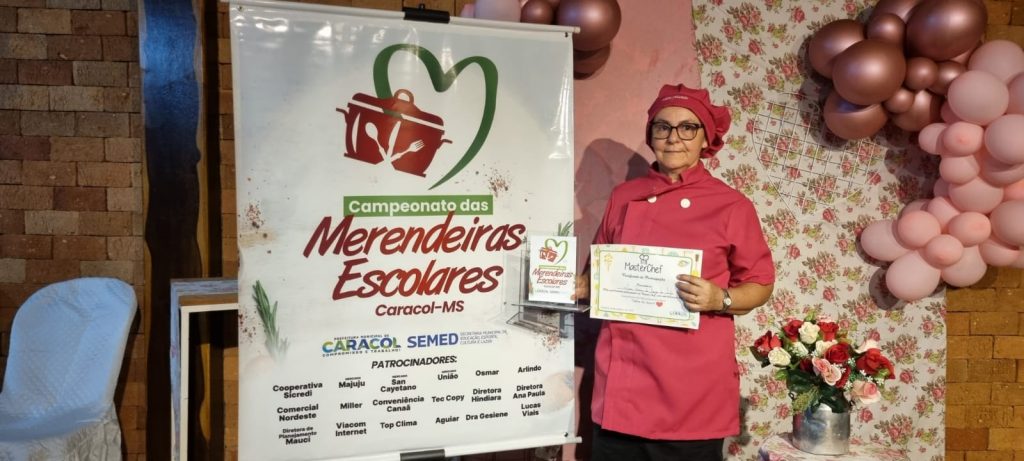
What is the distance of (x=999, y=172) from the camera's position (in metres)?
2.62

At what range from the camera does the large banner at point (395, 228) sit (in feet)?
6.78

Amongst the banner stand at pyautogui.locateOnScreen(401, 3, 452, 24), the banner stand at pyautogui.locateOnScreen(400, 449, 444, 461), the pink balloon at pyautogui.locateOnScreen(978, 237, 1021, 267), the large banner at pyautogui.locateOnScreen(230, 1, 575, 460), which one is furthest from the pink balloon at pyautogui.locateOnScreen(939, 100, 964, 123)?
the banner stand at pyautogui.locateOnScreen(400, 449, 444, 461)

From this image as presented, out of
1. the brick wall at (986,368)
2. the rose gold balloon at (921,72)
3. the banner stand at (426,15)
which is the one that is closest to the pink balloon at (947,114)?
the rose gold balloon at (921,72)

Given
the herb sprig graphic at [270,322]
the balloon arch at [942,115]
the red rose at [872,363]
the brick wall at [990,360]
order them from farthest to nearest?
the brick wall at [990,360] → the balloon arch at [942,115] → the red rose at [872,363] → the herb sprig graphic at [270,322]

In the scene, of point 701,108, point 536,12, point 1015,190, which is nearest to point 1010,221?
point 1015,190

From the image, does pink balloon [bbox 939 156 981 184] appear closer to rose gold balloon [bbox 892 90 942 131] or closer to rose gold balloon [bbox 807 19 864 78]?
rose gold balloon [bbox 892 90 942 131]

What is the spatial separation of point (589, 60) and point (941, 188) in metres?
1.46

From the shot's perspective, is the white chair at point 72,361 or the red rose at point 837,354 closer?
the red rose at point 837,354

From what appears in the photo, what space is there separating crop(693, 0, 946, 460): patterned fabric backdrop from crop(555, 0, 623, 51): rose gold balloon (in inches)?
22.6

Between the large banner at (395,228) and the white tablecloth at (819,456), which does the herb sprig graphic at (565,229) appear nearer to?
the large banner at (395,228)

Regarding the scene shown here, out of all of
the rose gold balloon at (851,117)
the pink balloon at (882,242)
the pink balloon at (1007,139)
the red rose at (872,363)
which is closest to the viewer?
the red rose at (872,363)

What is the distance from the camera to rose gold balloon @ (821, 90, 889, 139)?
9.12 ft

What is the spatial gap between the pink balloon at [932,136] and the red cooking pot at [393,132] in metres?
1.82

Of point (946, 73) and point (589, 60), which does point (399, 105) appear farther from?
point (946, 73)
